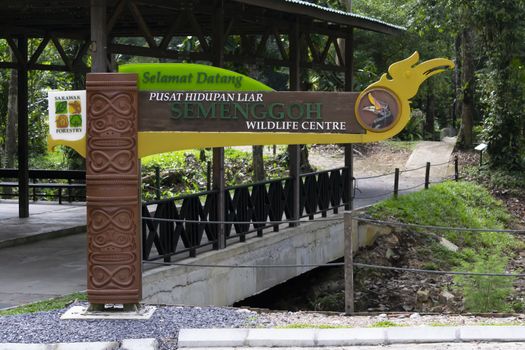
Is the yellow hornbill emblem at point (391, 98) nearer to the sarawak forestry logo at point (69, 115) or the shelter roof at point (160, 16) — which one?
the sarawak forestry logo at point (69, 115)

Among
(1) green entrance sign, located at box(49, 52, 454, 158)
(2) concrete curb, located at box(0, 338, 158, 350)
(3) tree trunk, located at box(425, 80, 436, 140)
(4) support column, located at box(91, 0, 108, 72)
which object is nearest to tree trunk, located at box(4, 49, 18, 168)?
(4) support column, located at box(91, 0, 108, 72)

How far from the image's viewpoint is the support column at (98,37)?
10305 millimetres

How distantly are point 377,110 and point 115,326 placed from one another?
3343 mm

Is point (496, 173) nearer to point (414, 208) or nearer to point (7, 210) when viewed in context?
point (414, 208)

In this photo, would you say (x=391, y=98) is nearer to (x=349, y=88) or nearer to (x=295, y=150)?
(x=295, y=150)

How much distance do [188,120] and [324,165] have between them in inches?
856

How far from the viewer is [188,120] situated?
924 centimetres

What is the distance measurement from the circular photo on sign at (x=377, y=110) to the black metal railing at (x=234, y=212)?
2004mm

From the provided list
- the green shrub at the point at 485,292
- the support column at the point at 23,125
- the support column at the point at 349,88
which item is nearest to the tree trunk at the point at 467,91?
the support column at the point at 349,88

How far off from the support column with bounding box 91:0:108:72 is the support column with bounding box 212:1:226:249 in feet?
9.58

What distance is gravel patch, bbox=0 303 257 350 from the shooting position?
8180 millimetres

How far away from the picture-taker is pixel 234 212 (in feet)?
45.7

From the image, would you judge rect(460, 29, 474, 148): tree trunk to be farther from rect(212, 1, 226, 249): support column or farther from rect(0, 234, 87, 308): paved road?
rect(0, 234, 87, 308): paved road

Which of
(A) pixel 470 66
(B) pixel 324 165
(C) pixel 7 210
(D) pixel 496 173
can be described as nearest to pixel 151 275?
(C) pixel 7 210
